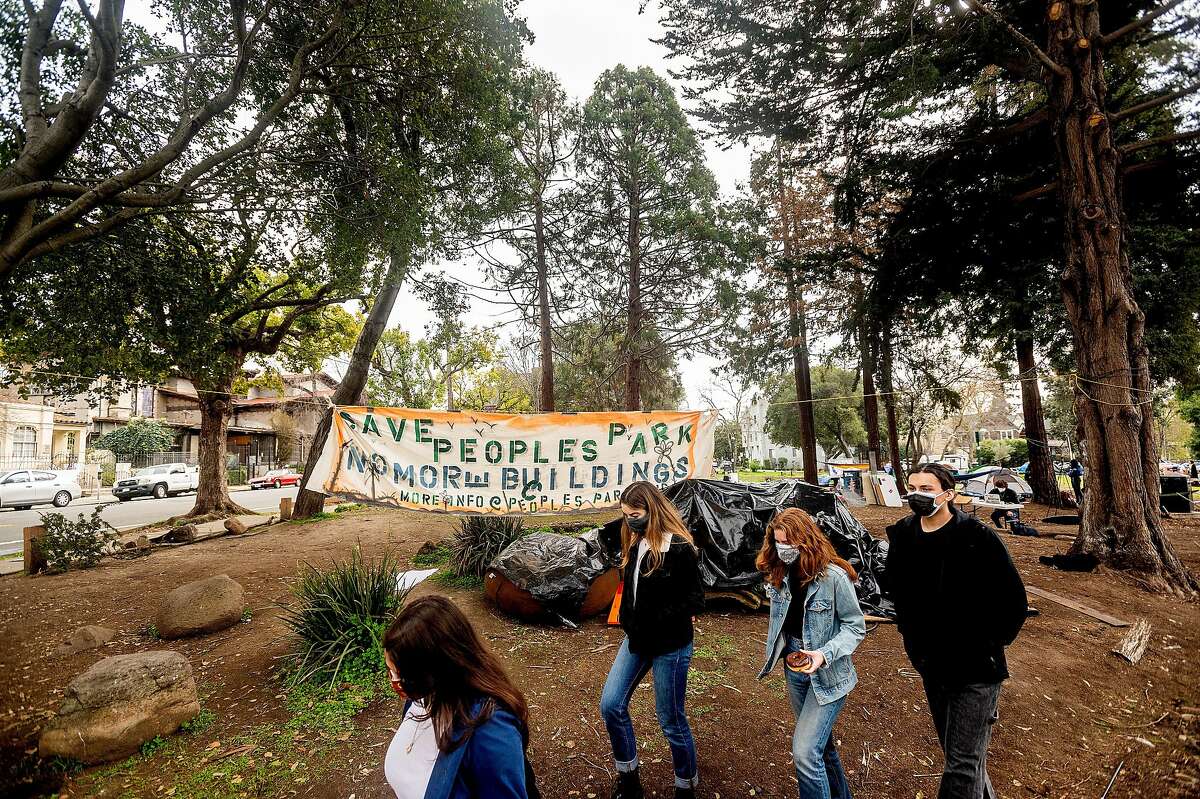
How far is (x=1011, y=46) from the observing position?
7.61 m

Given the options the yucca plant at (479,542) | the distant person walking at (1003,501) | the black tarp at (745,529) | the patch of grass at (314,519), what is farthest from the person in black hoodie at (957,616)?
the patch of grass at (314,519)

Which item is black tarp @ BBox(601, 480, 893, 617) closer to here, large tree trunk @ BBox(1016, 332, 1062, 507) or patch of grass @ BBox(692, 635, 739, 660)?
patch of grass @ BBox(692, 635, 739, 660)

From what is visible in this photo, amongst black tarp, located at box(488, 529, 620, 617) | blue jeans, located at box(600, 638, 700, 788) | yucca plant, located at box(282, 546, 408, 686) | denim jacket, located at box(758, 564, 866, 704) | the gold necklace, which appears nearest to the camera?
the gold necklace

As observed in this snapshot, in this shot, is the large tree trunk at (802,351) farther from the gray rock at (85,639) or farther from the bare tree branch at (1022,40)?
the gray rock at (85,639)

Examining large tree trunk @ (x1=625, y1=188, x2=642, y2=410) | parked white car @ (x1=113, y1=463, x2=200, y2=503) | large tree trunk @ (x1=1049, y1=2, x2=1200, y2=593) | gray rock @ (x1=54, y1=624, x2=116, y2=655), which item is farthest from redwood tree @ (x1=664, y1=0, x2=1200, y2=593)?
parked white car @ (x1=113, y1=463, x2=200, y2=503)

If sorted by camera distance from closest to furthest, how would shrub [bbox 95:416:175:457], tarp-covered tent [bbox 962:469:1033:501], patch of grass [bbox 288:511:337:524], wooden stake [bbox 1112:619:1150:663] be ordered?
1. wooden stake [bbox 1112:619:1150:663]
2. patch of grass [bbox 288:511:337:524]
3. tarp-covered tent [bbox 962:469:1033:501]
4. shrub [bbox 95:416:175:457]

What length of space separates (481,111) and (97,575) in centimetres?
904

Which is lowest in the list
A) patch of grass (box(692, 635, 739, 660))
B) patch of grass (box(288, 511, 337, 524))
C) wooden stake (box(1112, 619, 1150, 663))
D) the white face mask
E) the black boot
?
patch of grass (box(288, 511, 337, 524))

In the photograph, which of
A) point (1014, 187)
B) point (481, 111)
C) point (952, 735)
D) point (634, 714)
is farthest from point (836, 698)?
point (1014, 187)

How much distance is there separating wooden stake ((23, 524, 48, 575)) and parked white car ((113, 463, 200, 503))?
54.7 feet

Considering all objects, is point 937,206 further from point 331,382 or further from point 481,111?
point 331,382

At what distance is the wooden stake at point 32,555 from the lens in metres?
7.65

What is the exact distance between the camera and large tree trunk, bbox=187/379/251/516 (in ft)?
44.9

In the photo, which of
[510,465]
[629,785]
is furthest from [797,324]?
[629,785]
